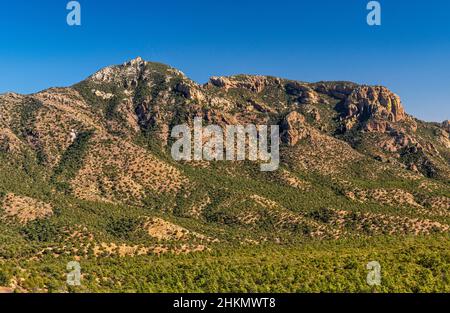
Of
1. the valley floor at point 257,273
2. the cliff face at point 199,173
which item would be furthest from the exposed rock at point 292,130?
the valley floor at point 257,273

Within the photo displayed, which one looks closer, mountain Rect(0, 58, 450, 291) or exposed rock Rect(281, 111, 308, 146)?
mountain Rect(0, 58, 450, 291)

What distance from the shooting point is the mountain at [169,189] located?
9931 centimetres

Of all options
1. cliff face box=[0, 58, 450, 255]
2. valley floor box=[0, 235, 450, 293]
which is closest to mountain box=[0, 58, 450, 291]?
cliff face box=[0, 58, 450, 255]

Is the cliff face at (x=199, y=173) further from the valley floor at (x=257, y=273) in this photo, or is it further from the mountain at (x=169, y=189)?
the valley floor at (x=257, y=273)

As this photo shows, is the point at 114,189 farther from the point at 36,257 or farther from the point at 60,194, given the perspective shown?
the point at 36,257

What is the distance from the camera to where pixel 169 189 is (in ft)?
467

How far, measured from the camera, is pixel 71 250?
80.9m

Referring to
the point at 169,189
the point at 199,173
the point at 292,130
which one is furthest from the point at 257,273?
the point at 292,130

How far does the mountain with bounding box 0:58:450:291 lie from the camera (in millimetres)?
99312

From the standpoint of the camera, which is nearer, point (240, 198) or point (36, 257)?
point (36, 257)

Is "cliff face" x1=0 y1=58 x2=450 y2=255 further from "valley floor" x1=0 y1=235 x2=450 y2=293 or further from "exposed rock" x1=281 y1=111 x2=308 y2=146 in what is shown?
"valley floor" x1=0 y1=235 x2=450 y2=293
